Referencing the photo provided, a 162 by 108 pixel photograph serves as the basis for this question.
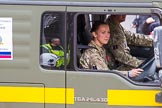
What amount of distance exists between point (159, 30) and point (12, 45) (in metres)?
1.38

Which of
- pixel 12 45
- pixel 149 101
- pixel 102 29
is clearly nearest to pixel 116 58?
pixel 102 29

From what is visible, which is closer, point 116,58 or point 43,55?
point 43,55

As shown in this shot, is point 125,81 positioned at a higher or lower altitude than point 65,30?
lower

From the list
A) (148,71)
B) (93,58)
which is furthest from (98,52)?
(148,71)

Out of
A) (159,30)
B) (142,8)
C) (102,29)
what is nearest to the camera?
(159,30)

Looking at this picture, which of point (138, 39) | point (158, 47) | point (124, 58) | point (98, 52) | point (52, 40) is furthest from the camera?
point (138, 39)

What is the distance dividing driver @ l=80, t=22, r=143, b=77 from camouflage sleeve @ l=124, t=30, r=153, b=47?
16.6 inches

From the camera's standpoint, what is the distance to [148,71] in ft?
14.1

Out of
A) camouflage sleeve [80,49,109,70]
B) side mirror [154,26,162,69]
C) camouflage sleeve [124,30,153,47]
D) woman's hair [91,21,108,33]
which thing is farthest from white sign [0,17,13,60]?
side mirror [154,26,162,69]

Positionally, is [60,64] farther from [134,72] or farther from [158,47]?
[158,47]

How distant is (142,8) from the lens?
13.4 feet

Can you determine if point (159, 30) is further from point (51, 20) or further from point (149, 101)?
point (51, 20)

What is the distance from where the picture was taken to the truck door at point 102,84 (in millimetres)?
4102

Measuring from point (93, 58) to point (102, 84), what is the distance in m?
0.32
